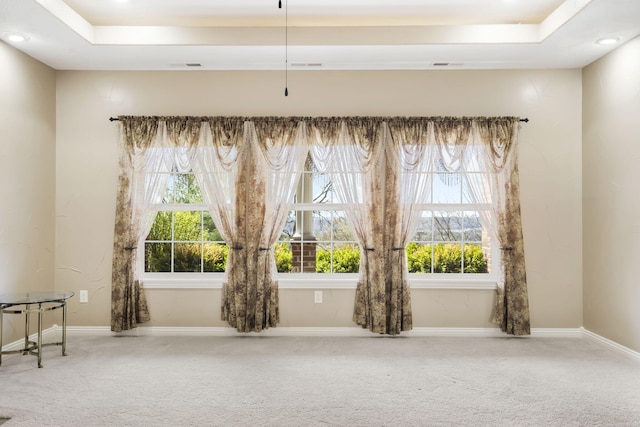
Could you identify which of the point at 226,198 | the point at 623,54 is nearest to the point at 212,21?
the point at 226,198

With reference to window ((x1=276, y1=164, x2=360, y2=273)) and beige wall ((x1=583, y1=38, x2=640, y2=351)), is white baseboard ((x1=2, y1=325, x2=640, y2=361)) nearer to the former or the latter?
beige wall ((x1=583, y1=38, x2=640, y2=351))

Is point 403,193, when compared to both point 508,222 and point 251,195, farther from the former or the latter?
point 251,195

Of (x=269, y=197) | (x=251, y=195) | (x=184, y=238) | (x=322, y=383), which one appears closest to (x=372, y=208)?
(x=269, y=197)

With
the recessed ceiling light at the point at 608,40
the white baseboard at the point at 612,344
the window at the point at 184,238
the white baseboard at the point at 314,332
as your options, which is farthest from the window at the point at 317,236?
the recessed ceiling light at the point at 608,40

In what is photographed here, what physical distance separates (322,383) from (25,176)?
339 centimetres

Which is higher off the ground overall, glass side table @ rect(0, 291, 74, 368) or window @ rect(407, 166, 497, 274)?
window @ rect(407, 166, 497, 274)

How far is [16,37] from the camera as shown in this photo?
156 inches

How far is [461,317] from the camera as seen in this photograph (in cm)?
478

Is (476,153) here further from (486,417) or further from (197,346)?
(197,346)

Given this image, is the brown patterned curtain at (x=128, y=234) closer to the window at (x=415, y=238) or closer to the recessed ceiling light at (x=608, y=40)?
the window at (x=415, y=238)

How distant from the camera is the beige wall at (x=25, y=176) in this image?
413cm

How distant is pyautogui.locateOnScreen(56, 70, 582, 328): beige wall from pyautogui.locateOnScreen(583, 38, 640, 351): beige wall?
160 mm

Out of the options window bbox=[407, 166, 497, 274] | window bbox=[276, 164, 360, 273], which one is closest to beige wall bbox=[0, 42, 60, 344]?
window bbox=[276, 164, 360, 273]

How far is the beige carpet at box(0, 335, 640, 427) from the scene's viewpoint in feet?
9.39
